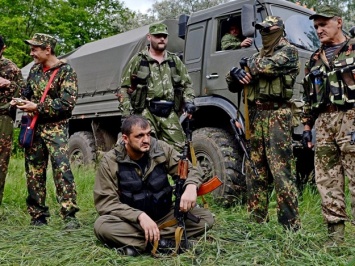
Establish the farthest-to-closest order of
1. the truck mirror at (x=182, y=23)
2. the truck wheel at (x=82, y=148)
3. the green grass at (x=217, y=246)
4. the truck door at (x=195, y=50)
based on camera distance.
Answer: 1. the truck wheel at (x=82, y=148)
2. the truck mirror at (x=182, y=23)
3. the truck door at (x=195, y=50)
4. the green grass at (x=217, y=246)

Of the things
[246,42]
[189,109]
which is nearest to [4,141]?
[189,109]

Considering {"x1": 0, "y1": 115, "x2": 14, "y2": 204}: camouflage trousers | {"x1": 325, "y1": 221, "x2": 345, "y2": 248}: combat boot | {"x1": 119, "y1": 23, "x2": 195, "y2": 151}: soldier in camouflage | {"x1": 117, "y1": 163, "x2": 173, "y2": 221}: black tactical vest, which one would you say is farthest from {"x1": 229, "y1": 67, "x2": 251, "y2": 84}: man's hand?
{"x1": 0, "y1": 115, "x2": 14, "y2": 204}: camouflage trousers

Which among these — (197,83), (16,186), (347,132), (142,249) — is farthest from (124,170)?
(16,186)

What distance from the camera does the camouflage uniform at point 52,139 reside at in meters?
4.34

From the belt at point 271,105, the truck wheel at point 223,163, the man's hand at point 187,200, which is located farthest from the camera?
the truck wheel at point 223,163

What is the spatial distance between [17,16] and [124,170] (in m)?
15.9

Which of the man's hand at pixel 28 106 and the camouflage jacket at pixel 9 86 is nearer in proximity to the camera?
the man's hand at pixel 28 106

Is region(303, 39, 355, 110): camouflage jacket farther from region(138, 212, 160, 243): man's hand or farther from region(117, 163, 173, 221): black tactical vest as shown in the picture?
region(138, 212, 160, 243): man's hand

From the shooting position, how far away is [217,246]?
3430 mm

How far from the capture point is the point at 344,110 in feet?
11.6

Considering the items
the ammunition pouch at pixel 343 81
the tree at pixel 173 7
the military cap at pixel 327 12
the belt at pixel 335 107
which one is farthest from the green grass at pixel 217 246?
the tree at pixel 173 7

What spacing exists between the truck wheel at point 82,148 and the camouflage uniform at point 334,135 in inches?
187

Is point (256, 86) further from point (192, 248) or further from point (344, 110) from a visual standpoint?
point (192, 248)

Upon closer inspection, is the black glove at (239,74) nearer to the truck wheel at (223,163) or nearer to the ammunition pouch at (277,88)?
the ammunition pouch at (277,88)
